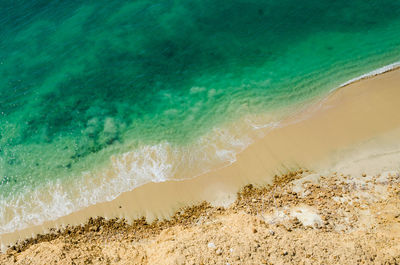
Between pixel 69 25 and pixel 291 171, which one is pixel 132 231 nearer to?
pixel 291 171

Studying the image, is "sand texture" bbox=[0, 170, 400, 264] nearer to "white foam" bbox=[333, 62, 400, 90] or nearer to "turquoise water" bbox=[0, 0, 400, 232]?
"turquoise water" bbox=[0, 0, 400, 232]

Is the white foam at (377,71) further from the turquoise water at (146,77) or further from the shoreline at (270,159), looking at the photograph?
the shoreline at (270,159)

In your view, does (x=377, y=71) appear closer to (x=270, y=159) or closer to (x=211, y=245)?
(x=270, y=159)

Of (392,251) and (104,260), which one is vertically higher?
(104,260)

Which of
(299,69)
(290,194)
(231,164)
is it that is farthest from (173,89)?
(290,194)

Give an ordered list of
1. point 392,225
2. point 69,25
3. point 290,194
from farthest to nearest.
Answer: point 69,25 < point 290,194 < point 392,225

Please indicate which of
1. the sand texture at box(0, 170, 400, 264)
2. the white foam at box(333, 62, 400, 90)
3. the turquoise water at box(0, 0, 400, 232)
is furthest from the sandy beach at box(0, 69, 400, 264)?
the turquoise water at box(0, 0, 400, 232)

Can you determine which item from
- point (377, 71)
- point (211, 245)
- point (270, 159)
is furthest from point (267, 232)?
point (377, 71)
